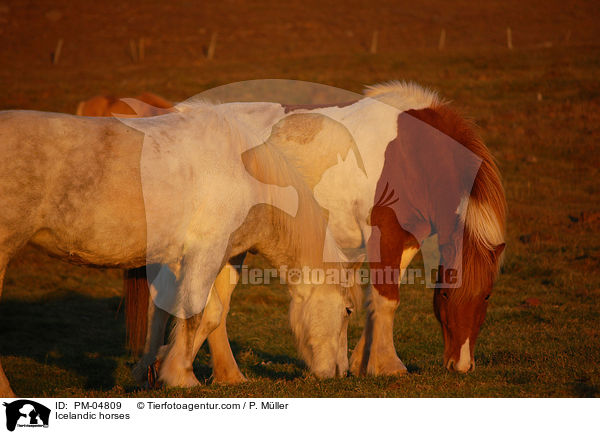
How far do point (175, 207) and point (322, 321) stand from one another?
1.49 m

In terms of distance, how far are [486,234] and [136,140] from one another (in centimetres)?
293

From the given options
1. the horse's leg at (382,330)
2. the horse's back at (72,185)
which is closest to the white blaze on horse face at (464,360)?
the horse's leg at (382,330)

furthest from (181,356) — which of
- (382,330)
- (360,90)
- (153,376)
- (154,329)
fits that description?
(360,90)

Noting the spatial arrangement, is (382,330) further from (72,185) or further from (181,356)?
(72,185)

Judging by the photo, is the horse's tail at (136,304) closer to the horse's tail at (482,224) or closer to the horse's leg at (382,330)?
the horse's leg at (382,330)

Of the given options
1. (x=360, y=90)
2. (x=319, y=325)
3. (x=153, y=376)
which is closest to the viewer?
(x=153, y=376)

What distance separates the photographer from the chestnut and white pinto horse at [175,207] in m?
4.55

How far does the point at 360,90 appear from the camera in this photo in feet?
66.9

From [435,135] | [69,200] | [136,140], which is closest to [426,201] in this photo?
[435,135]

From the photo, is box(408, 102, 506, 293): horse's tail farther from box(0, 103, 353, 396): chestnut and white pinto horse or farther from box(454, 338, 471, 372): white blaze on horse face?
box(0, 103, 353, 396): chestnut and white pinto horse
